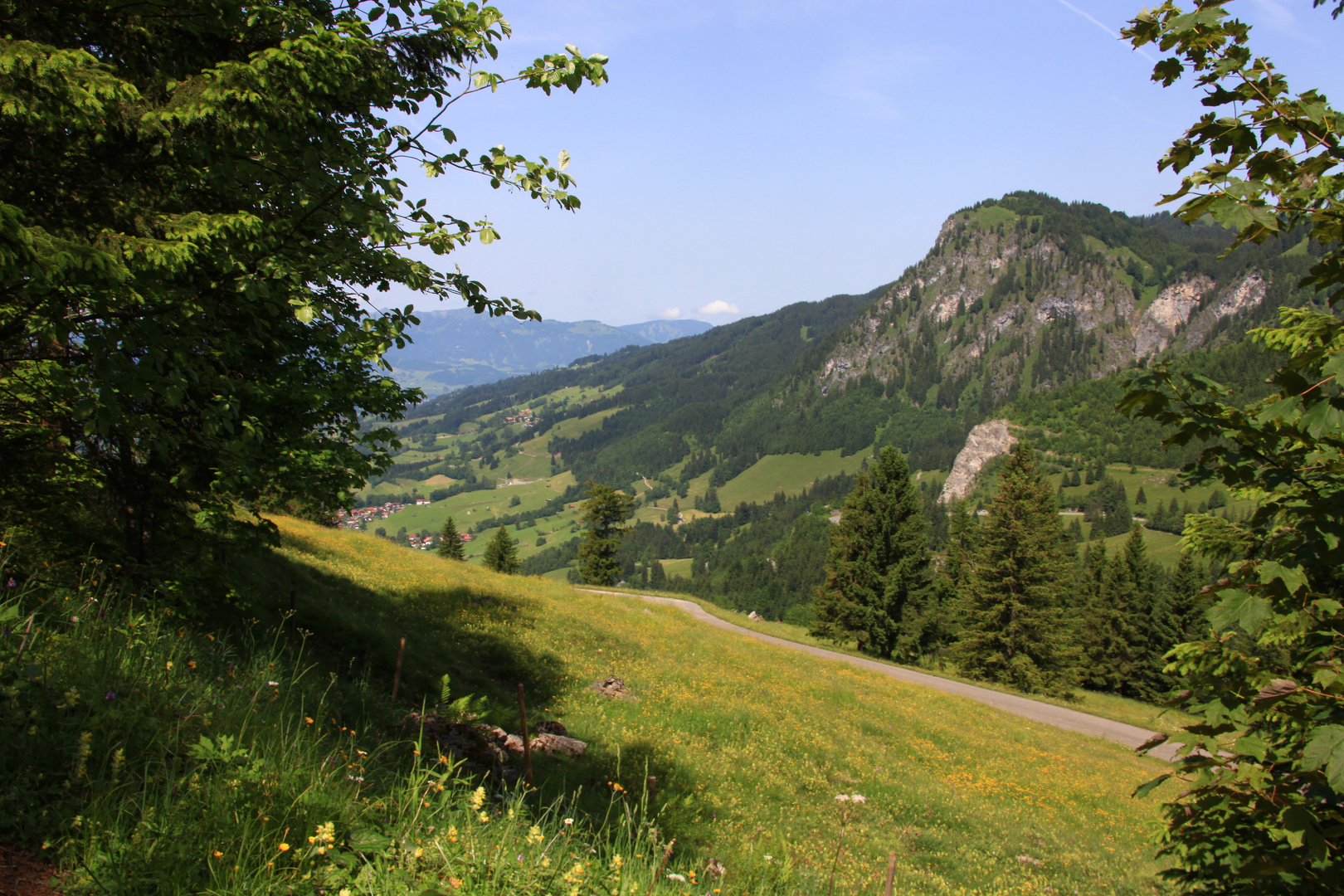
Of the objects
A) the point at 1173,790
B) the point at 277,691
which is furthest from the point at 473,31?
the point at 1173,790

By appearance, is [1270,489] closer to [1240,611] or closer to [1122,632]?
[1240,611]

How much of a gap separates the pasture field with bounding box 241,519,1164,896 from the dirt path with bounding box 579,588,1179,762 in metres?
3.49

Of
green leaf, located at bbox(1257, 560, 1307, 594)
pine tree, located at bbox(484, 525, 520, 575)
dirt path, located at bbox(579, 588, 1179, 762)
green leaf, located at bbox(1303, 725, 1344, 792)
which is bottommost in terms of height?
pine tree, located at bbox(484, 525, 520, 575)

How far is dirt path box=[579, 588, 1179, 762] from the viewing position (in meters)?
27.1

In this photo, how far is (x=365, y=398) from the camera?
32.8 feet

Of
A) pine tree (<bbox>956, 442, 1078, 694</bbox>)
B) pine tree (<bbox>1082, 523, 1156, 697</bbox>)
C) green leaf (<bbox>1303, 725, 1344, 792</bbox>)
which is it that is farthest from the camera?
pine tree (<bbox>1082, 523, 1156, 697</bbox>)

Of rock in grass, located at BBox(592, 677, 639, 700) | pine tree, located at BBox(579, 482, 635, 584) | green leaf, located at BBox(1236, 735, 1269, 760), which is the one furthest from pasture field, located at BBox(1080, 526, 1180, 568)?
green leaf, located at BBox(1236, 735, 1269, 760)

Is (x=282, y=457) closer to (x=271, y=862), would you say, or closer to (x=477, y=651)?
(x=271, y=862)

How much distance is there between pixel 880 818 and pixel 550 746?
6.21m

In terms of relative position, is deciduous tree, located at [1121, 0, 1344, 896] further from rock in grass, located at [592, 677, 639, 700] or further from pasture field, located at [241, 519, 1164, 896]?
rock in grass, located at [592, 677, 639, 700]

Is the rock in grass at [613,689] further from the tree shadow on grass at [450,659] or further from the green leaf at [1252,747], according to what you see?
the green leaf at [1252,747]

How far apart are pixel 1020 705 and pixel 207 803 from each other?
35.0 meters

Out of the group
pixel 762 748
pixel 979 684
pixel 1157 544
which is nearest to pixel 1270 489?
pixel 762 748

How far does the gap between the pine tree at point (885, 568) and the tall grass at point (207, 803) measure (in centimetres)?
4511
